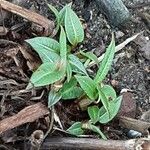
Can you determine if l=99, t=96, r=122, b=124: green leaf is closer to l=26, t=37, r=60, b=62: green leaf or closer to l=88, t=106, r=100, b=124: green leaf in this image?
l=88, t=106, r=100, b=124: green leaf

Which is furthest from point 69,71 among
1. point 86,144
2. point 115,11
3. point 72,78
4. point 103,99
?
point 115,11

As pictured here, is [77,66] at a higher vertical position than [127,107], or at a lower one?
higher

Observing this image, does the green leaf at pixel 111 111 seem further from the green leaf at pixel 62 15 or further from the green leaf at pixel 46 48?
the green leaf at pixel 62 15

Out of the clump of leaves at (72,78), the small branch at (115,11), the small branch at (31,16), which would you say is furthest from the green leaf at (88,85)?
the small branch at (115,11)

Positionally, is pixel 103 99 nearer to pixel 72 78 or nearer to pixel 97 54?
pixel 72 78

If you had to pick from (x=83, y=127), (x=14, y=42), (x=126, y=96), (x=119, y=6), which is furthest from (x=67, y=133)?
(x=119, y=6)

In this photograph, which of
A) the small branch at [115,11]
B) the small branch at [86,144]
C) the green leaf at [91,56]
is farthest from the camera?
the small branch at [115,11]

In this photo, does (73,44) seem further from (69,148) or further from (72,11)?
(69,148)
